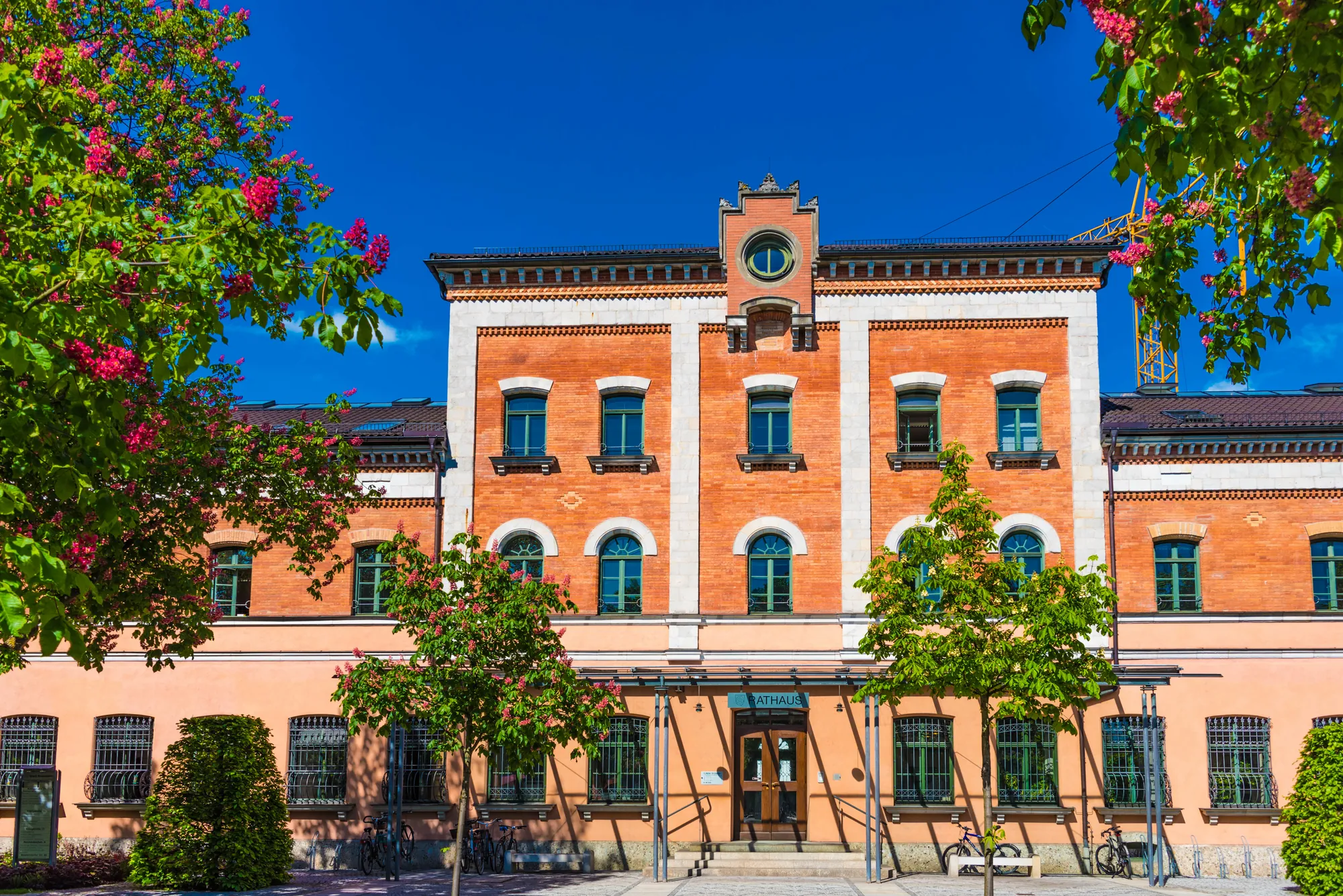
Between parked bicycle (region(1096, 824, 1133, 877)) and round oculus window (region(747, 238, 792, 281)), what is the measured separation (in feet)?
43.2

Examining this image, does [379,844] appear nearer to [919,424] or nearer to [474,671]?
[474,671]

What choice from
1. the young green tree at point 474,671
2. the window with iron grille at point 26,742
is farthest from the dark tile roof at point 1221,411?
the window with iron grille at point 26,742

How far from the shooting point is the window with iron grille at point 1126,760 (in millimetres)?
24062

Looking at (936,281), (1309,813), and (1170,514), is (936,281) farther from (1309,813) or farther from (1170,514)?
(1309,813)

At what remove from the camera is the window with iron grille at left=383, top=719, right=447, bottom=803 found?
81.9 ft

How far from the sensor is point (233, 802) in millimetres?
20578

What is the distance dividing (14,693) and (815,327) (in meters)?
18.6

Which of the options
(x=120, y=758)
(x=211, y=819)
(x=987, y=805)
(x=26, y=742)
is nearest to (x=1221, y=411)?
(x=987, y=805)

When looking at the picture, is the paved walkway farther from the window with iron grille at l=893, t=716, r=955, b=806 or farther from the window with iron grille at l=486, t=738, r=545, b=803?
the window with iron grille at l=486, t=738, r=545, b=803

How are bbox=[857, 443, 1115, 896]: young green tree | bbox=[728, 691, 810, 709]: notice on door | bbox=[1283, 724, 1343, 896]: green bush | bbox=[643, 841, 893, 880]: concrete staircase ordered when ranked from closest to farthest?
bbox=[857, 443, 1115, 896]: young green tree → bbox=[1283, 724, 1343, 896]: green bush → bbox=[643, 841, 893, 880]: concrete staircase → bbox=[728, 691, 810, 709]: notice on door

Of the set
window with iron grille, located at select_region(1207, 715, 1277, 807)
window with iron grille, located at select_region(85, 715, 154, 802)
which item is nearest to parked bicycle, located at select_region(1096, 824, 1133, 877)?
window with iron grille, located at select_region(1207, 715, 1277, 807)

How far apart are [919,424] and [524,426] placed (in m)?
8.40

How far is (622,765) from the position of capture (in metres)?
24.7

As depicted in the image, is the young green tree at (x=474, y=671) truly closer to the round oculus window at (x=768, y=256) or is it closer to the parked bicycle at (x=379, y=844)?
the parked bicycle at (x=379, y=844)
